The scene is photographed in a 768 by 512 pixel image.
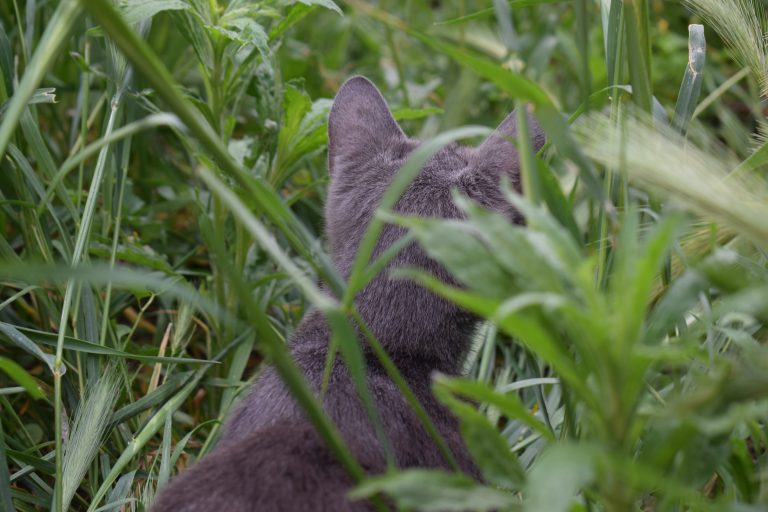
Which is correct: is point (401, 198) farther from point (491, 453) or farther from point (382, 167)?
point (491, 453)

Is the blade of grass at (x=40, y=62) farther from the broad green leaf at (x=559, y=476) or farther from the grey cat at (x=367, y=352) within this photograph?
the broad green leaf at (x=559, y=476)

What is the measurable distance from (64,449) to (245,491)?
736 millimetres

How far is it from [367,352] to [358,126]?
0.64 metres

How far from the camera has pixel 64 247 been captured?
2.17m

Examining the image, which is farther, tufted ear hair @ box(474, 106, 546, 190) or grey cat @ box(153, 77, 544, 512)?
tufted ear hair @ box(474, 106, 546, 190)

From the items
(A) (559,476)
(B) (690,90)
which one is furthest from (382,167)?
(A) (559,476)

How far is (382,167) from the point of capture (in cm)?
204

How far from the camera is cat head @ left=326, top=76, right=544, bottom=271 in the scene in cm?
192

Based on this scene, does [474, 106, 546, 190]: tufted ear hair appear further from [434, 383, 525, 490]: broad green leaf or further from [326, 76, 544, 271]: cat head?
[434, 383, 525, 490]: broad green leaf

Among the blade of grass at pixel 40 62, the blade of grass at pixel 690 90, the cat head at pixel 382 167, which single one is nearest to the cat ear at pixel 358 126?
the cat head at pixel 382 167

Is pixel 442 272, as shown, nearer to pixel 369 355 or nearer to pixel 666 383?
pixel 369 355

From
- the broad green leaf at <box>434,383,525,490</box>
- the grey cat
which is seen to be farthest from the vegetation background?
the grey cat

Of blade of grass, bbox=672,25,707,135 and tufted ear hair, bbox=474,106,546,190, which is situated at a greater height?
blade of grass, bbox=672,25,707,135

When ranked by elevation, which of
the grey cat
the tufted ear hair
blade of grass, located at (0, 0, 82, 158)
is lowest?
the grey cat
